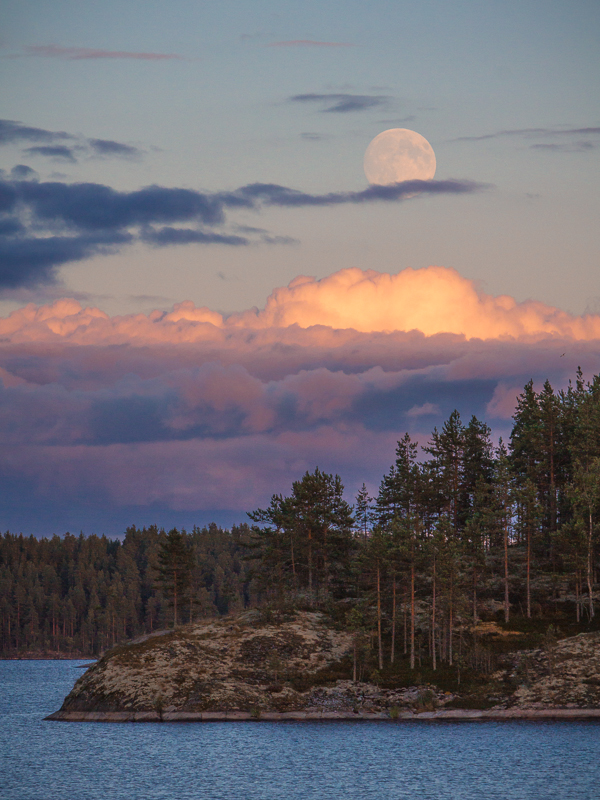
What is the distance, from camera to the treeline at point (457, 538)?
363 ft

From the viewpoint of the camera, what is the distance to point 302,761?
248 ft

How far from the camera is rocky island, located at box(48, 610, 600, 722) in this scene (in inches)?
3765

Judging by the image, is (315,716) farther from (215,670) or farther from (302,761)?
(302,761)

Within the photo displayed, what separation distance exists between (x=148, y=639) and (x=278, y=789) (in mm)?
47511

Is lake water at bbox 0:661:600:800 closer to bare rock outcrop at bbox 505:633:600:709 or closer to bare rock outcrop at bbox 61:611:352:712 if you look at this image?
bare rock outcrop at bbox 61:611:352:712

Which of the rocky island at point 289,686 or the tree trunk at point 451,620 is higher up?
the tree trunk at point 451,620

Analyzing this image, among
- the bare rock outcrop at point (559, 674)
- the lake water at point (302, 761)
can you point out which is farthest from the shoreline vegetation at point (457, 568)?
the lake water at point (302, 761)

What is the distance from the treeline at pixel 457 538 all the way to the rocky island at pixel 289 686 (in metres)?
5.99

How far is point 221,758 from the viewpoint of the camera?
7694 cm

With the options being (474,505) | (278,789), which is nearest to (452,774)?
(278,789)

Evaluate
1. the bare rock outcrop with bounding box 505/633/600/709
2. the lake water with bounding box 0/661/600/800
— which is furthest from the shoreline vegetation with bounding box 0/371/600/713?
the lake water with bounding box 0/661/600/800

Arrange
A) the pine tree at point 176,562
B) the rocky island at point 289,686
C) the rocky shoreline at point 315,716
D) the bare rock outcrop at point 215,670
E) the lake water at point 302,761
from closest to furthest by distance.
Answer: the lake water at point 302,761 → the rocky shoreline at point 315,716 → the rocky island at point 289,686 → the bare rock outcrop at point 215,670 → the pine tree at point 176,562

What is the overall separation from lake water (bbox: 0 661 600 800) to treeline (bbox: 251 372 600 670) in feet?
64.9

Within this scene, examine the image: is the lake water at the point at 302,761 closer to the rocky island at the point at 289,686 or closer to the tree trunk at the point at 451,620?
the rocky island at the point at 289,686
